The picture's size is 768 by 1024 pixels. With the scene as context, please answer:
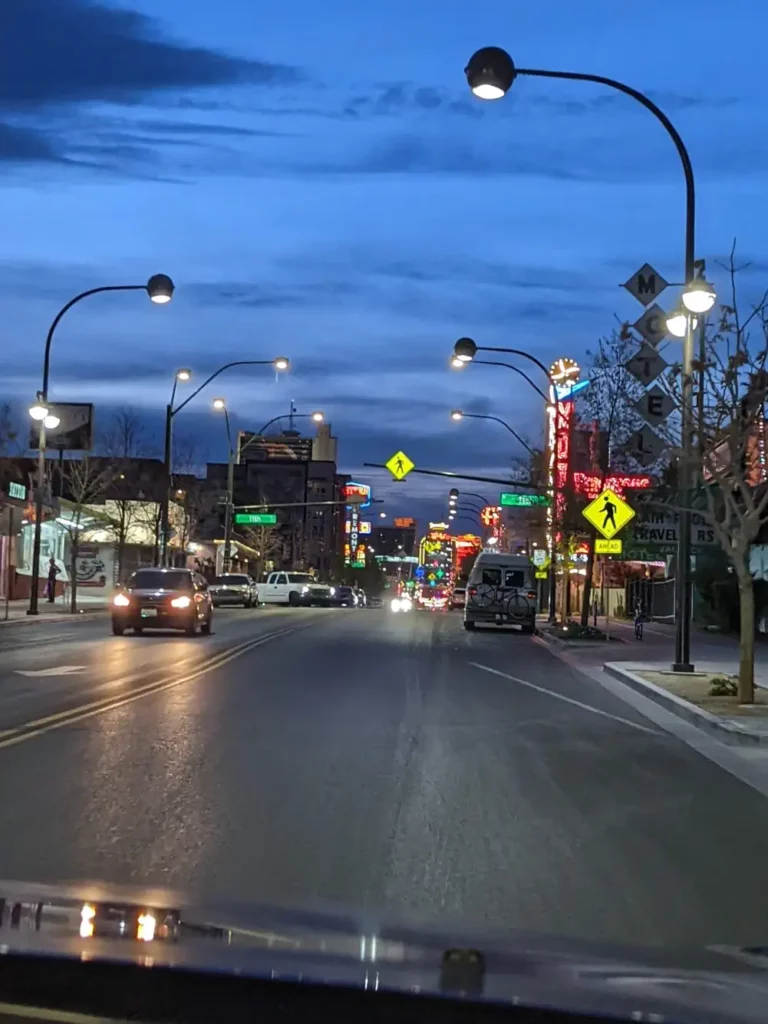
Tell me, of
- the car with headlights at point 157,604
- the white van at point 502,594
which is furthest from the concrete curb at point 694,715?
the white van at point 502,594

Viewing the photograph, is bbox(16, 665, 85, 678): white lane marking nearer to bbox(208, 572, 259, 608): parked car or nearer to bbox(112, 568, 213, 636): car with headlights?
bbox(112, 568, 213, 636): car with headlights

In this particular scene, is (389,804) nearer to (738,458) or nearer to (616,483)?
→ (738,458)

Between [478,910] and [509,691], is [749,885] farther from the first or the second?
[509,691]

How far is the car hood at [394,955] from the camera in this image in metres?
3.94

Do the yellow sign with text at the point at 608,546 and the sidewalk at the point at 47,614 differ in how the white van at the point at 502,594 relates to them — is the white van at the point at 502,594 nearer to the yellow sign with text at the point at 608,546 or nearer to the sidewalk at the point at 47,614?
the yellow sign with text at the point at 608,546

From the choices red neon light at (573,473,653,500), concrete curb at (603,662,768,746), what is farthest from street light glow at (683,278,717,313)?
red neon light at (573,473,653,500)

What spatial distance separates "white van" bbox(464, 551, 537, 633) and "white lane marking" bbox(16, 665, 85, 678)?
20.9 metres

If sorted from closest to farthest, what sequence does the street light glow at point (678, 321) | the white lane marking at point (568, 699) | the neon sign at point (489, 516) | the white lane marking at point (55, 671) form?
the white lane marking at point (568, 699) < the white lane marking at point (55, 671) < the street light glow at point (678, 321) < the neon sign at point (489, 516)

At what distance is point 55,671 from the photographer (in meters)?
19.6

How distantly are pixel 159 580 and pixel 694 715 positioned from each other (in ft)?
57.5

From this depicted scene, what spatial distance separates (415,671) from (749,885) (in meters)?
14.6

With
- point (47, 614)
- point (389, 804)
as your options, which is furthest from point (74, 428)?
point (389, 804)

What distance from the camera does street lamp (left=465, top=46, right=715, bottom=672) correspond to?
624 inches

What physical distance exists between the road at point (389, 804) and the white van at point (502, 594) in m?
20.9
